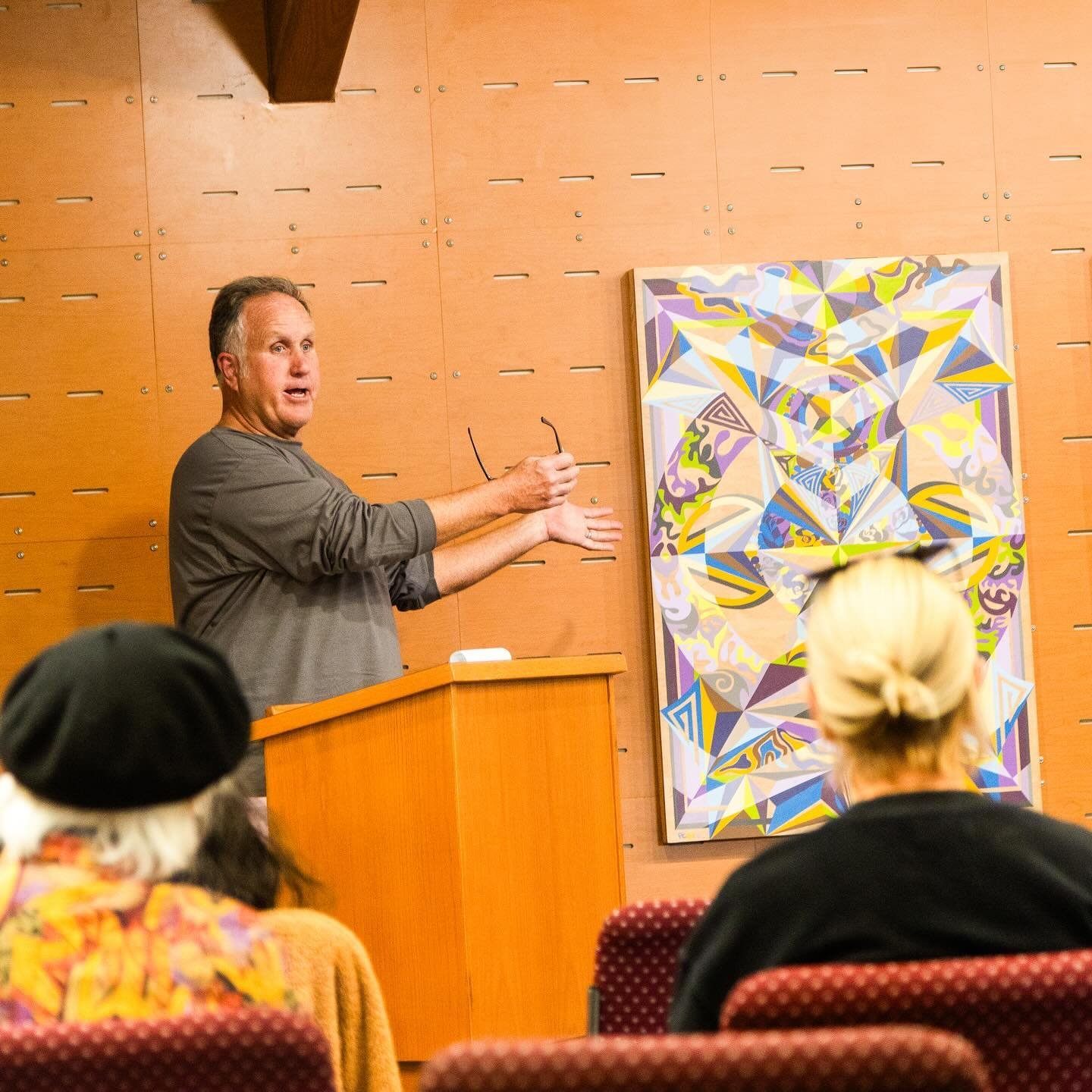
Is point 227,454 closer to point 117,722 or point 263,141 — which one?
point 263,141

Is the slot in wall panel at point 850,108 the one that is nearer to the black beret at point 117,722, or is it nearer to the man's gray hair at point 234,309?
the man's gray hair at point 234,309

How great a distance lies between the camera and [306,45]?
370cm

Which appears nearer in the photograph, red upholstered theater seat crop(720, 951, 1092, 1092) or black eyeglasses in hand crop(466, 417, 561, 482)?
red upholstered theater seat crop(720, 951, 1092, 1092)

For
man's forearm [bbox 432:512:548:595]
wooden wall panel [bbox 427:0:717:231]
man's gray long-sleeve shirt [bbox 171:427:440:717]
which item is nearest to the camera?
man's gray long-sleeve shirt [bbox 171:427:440:717]

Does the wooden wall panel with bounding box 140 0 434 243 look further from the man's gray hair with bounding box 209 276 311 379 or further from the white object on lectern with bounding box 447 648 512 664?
the white object on lectern with bounding box 447 648 512 664

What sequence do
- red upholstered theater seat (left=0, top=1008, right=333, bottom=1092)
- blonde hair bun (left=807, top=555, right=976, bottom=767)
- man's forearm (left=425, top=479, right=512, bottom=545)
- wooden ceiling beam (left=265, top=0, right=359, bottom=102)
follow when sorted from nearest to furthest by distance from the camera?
red upholstered theater seat (left=0, top=1008, right=333, bottom=1092) < blonde hair bun (left=807, top=555, right=976, bottom=767) < man's forearm (left=425, top=479, right=512, bottom=545) < wooden ceiling beam (left=265, top=0, right=359, bottom=102)

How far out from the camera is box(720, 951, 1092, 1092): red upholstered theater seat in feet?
3.51

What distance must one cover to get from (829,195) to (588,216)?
0.68 meters

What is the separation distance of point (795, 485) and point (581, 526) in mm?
682

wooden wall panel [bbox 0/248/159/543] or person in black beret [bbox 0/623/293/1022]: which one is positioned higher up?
wooden wall panel [bbox 0/248/159/543]

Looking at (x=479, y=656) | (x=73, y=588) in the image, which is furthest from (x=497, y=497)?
(x=73, y=588)

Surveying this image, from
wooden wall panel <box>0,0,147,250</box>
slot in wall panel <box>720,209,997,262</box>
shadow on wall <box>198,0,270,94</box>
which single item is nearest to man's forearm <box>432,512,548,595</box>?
slot in wall panel <box>720,209,997,262</box>

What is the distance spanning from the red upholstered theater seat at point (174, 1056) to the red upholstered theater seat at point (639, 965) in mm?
642

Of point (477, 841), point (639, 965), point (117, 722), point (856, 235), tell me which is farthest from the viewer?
point (856, 235)
